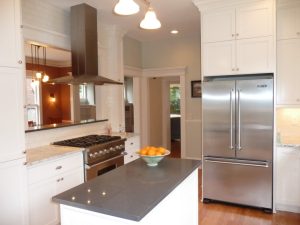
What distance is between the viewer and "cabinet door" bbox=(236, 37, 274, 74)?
10.4 ft

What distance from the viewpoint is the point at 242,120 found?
325cm

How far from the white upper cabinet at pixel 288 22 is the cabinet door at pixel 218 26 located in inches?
23.7

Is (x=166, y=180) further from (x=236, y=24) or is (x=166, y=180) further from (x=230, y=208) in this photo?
(x=236, y=24)

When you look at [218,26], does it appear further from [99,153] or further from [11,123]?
[11,123]

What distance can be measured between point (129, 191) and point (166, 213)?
317 millimetres

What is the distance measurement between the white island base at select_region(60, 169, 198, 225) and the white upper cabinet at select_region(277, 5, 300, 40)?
231 centimetres

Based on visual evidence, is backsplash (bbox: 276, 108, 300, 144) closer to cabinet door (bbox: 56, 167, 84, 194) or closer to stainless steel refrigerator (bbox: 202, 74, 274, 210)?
stainless steel refrigerator (bbox: 202, 74, 274, 210)

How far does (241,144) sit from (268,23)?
5.13 feet

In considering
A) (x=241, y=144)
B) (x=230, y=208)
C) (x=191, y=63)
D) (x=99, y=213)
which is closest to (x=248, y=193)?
(x=230, y=208)

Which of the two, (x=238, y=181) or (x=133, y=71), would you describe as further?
(x=133, y=71)

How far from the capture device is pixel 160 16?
405 cm

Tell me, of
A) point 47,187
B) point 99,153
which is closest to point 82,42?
point 99,153

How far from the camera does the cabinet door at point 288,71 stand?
3236mm

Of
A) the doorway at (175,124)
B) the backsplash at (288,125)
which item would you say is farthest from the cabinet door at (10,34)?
the doorway at (175,124)
